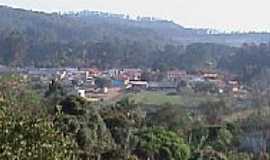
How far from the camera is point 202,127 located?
2714 cm

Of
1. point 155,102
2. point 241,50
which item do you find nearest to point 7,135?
point 155,102

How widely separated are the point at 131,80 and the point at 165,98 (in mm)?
12239

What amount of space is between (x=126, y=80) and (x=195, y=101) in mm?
14710

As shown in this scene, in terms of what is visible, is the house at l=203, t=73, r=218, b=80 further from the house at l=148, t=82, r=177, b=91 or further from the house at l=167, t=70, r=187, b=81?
the house at l=148, t=82, r=177, b=91

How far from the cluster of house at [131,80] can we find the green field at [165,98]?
8.90 feet

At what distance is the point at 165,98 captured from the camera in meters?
43.7

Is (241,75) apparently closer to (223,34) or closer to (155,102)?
(155,102)

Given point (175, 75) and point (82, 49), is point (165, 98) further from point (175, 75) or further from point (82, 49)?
point (82, 49)

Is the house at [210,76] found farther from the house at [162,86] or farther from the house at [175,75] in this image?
the house at [162,86]

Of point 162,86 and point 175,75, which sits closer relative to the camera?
point 162,86

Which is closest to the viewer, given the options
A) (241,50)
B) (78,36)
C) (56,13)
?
(241,50)

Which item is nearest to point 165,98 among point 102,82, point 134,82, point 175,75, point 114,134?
point 102,82

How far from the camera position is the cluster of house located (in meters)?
49.7

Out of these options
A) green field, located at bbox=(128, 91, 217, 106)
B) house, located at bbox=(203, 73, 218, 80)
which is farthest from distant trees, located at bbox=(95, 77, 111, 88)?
house, located at bbox=(203, 73, 218, 80)
